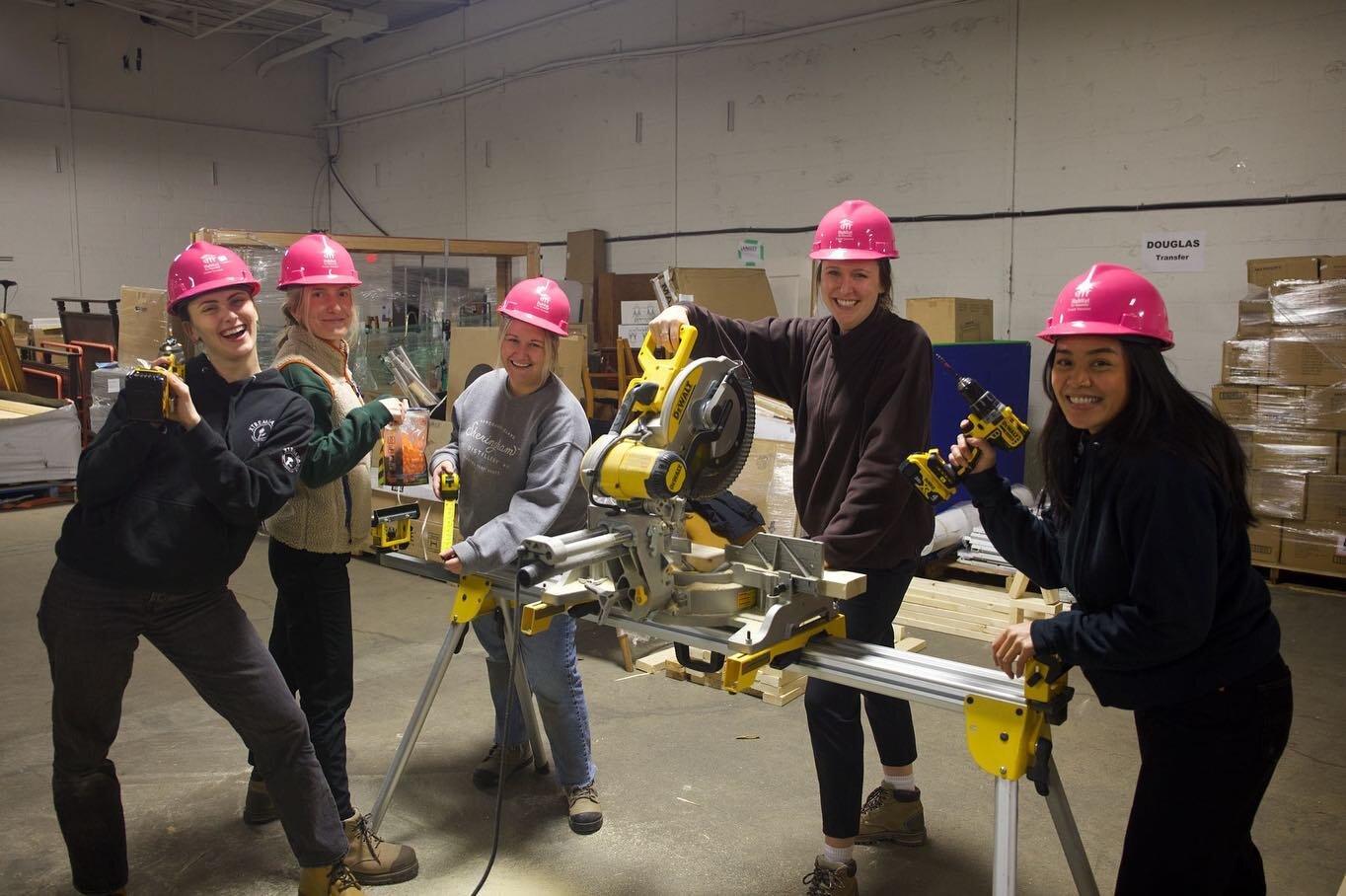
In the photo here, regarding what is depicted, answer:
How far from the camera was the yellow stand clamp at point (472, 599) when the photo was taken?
2.22 metres

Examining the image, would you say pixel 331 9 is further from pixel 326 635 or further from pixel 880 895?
pixel 880 895

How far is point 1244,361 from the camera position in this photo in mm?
4641

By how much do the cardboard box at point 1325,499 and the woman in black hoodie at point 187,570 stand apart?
4443mm

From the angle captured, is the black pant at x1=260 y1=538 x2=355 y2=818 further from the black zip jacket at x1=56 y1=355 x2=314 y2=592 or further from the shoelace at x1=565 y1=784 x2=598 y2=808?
the shoelace at x1=565 y1=784 x2=598 y2=808

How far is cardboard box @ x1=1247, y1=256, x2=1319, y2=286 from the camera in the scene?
14.7ft

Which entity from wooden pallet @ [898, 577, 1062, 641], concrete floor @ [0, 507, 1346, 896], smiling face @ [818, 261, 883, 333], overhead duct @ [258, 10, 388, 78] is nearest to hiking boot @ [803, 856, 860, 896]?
concrete floor @ [0, 507, 1346, 896]

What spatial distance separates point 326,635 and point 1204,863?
6.07 ft

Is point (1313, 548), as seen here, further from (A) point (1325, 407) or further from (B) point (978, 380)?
(B) point (978, 380)

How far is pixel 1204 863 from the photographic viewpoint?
146 cm

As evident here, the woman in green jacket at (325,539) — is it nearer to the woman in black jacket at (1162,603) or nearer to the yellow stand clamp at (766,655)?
the yellow stand clamp at (766,655)

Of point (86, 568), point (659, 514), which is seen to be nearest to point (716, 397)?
point (659, 514)

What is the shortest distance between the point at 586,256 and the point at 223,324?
624 cm

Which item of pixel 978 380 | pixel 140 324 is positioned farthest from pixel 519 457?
pixel 140 324

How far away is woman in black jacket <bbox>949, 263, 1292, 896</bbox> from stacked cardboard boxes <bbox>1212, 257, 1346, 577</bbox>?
11.8 ft
